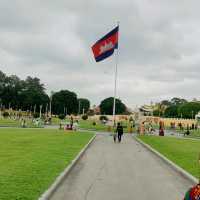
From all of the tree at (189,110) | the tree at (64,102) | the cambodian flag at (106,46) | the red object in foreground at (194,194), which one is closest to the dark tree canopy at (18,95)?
the tree at (64,102)

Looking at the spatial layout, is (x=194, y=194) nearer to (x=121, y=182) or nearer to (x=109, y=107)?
(x=121, y=182)

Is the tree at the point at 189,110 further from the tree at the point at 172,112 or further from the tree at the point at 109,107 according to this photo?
the tree at the point at 109,107

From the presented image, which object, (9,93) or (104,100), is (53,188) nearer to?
(9,93)

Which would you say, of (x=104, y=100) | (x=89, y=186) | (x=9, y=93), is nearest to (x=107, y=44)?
(x=89, y=186)

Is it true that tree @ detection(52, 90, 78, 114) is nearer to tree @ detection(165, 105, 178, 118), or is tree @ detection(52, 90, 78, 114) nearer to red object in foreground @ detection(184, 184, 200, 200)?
tree @ detection(165, 105, 178, 118)

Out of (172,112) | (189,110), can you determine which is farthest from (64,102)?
(189,110)

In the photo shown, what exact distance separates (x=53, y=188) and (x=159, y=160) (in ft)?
34.6

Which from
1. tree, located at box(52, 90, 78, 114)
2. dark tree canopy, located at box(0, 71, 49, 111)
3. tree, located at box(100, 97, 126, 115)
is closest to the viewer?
dark tree canopy, located at box(0, 71, 49, 111)

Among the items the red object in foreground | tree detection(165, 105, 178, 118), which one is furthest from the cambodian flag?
tree detection(165, 105, 178, 118)

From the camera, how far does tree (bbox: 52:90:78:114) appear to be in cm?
16900

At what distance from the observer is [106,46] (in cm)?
4197

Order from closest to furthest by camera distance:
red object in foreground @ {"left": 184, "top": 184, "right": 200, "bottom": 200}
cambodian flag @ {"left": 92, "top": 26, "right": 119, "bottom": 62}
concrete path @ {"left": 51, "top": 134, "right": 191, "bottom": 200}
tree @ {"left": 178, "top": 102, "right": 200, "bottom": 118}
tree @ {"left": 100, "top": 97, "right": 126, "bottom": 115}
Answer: red object in foreground @ {"left": 184, "top": 184, "right": 200, "bottom": 200} → concrete path @ {"left": 51, "top": 134, "right": 191, "bottom": 200} → cambodian flag @ {"left": 92, "top": 26, "right": 119, "bottom": 62} → tree @ {"left": 178, "top": 102, "right": 200, "bottom": 118} → tree @ {"left": 100, "top": 97, "right": 126, "bottom": 115}

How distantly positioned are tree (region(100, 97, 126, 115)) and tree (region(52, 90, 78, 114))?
54.1 ft

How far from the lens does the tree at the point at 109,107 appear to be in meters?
184
